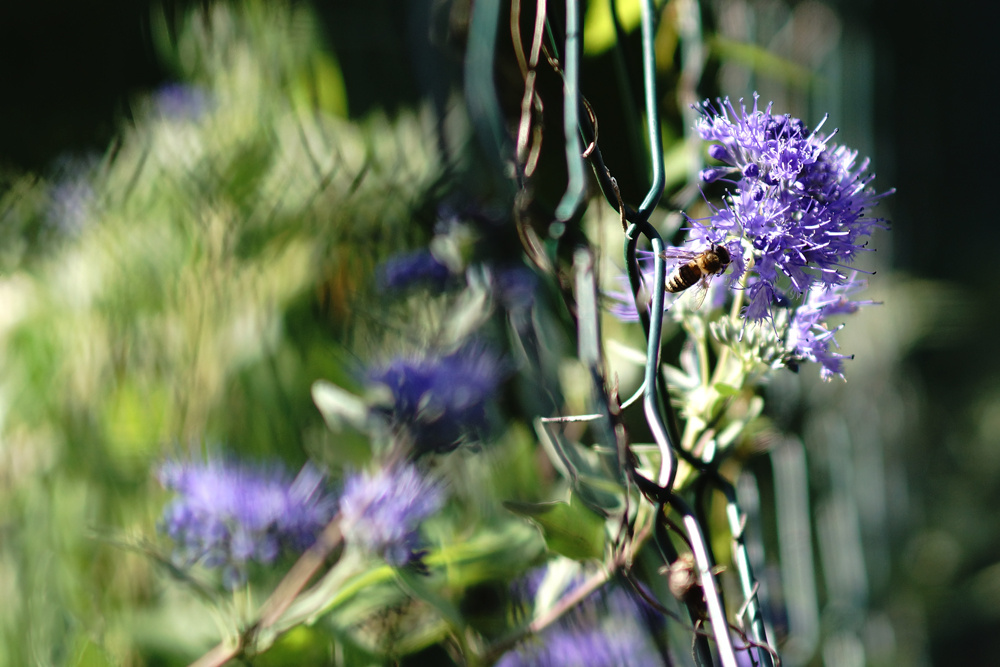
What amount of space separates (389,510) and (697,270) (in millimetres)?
188

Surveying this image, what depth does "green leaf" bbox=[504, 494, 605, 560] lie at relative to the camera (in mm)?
241

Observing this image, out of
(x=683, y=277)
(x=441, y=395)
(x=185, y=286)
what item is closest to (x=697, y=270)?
(x=683, y=277)

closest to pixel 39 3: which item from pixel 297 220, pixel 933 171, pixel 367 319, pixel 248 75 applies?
pixel 248 75

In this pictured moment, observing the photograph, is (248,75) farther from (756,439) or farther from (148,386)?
(756,439)

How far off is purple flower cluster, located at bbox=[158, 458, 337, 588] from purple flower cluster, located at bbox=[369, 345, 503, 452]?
0.06 metres

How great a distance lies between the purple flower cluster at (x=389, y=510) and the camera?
0.33m

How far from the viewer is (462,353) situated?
41 centimetres

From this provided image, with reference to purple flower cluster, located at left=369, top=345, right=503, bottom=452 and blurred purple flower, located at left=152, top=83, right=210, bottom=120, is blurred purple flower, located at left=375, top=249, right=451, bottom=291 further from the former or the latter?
blurred purple flower, located at left=152, top=83, right=210, bottom=120

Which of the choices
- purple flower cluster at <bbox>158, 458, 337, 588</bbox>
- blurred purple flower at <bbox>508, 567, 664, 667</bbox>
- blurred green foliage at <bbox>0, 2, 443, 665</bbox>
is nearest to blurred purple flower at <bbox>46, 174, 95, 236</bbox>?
blurred green foliage at <bbox>0, 2, 443, 665</bbox>

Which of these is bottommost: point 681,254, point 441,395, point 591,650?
point 591,650

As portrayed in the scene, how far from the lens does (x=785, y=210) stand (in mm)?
201

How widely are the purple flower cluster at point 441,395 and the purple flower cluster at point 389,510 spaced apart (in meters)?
0.02

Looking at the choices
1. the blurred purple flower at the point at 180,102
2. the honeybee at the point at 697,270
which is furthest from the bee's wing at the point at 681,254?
the blurred purple flower at the point at 180,102

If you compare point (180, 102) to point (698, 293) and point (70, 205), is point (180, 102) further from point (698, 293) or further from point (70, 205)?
point (698, 293)
